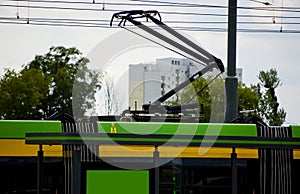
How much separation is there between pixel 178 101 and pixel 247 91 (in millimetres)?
29325

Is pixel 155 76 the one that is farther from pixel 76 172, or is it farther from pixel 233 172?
pixel 76 172

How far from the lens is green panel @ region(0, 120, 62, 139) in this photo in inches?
719

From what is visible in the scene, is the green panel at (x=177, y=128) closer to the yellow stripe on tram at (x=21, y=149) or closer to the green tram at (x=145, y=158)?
the green tram at (x=145, y=158)

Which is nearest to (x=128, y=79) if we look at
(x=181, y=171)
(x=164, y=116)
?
(x=164, y=116)

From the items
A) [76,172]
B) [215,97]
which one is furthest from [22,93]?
[76,172]

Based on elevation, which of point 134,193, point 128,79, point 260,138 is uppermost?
point 128,79

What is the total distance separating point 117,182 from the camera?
1797 centimetres

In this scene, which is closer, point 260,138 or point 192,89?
point 260,138

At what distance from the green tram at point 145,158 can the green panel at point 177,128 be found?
2cm

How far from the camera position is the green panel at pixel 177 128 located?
1853 cm

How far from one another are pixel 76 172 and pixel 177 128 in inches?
105

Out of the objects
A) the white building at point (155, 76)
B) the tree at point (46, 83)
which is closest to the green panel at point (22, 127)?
the white building at point (155, 76)

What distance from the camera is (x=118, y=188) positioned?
17.9m

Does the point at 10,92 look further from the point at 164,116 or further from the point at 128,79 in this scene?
the point at 164,116
